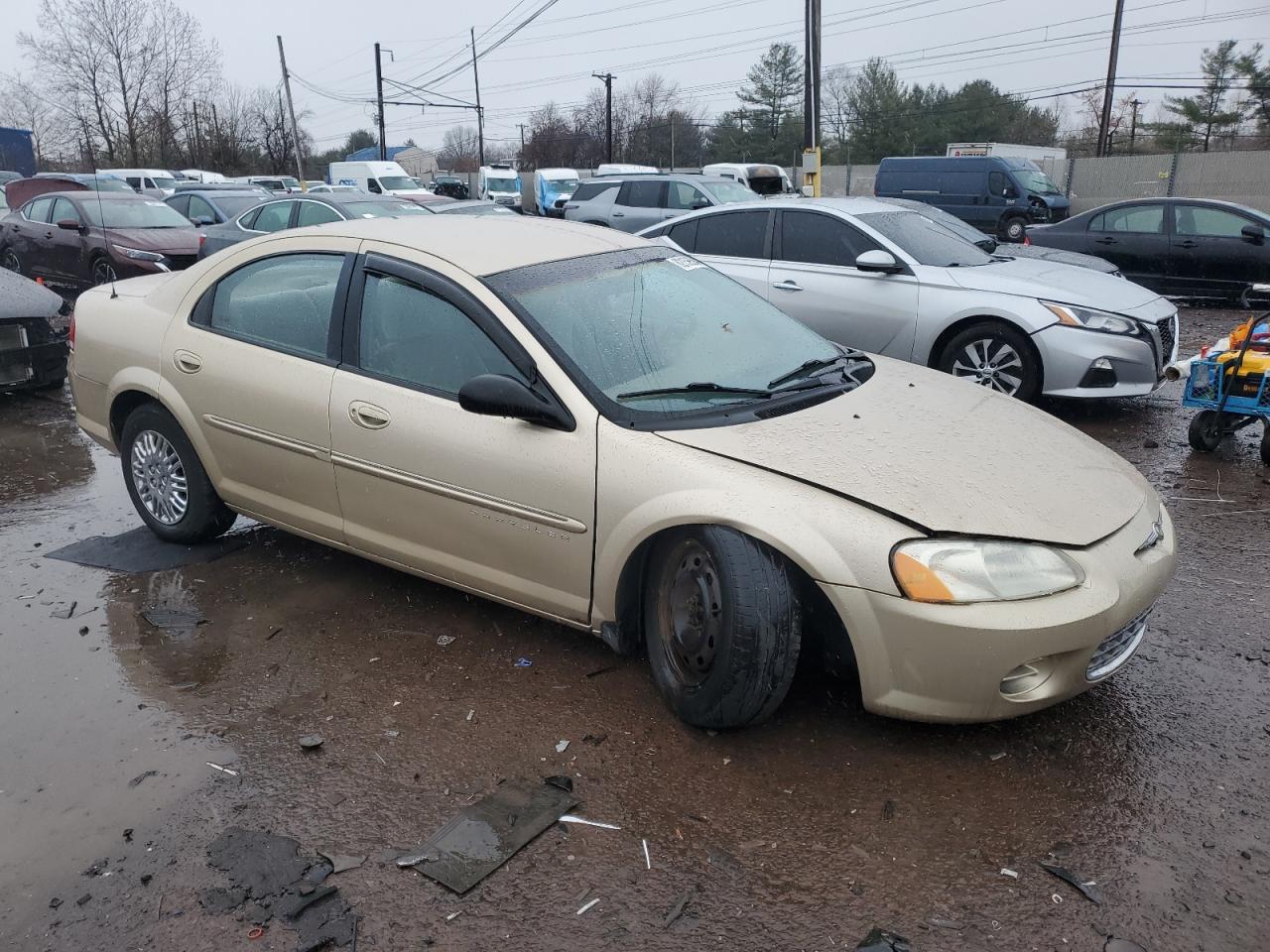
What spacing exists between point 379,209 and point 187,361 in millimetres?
9628

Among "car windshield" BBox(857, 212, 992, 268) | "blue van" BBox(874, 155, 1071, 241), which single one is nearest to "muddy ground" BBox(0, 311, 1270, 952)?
"car windshield" BBox(857, 212, 992, 268)

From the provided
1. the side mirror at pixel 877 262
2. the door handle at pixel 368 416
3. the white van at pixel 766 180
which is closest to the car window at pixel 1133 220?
the white van at pixel 766 180

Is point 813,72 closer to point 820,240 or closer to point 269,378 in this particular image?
point 820,240

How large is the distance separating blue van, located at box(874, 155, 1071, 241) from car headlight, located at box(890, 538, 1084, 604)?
22421 mm

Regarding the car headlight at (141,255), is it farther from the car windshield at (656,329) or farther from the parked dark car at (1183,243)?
the parked dark car at (1183,243)

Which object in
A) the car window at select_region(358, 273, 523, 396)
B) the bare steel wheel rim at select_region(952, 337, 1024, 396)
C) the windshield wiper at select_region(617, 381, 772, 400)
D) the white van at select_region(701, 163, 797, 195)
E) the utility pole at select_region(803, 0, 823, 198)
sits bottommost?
the bare steel wheel rim at select_region(952, 337, 1024, 396)

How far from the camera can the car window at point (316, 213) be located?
12.3 metres

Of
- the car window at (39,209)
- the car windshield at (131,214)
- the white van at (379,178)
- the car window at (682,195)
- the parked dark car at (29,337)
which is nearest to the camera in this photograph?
the parked dark car at (29,337)

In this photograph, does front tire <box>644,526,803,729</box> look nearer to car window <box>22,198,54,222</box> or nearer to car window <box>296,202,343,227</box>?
car window <box>296,202,343,227</box>

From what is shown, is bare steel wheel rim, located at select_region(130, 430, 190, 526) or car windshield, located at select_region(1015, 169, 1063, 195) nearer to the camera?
bare steel wheel rim, located at select_region(130, 430, 190, 526)

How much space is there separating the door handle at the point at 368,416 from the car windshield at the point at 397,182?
98.9 ft

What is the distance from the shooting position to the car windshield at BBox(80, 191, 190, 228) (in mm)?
13383

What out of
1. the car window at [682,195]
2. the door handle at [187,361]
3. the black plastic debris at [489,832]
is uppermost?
the car window at [682,195]

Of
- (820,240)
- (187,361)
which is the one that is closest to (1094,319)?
(820,240)
